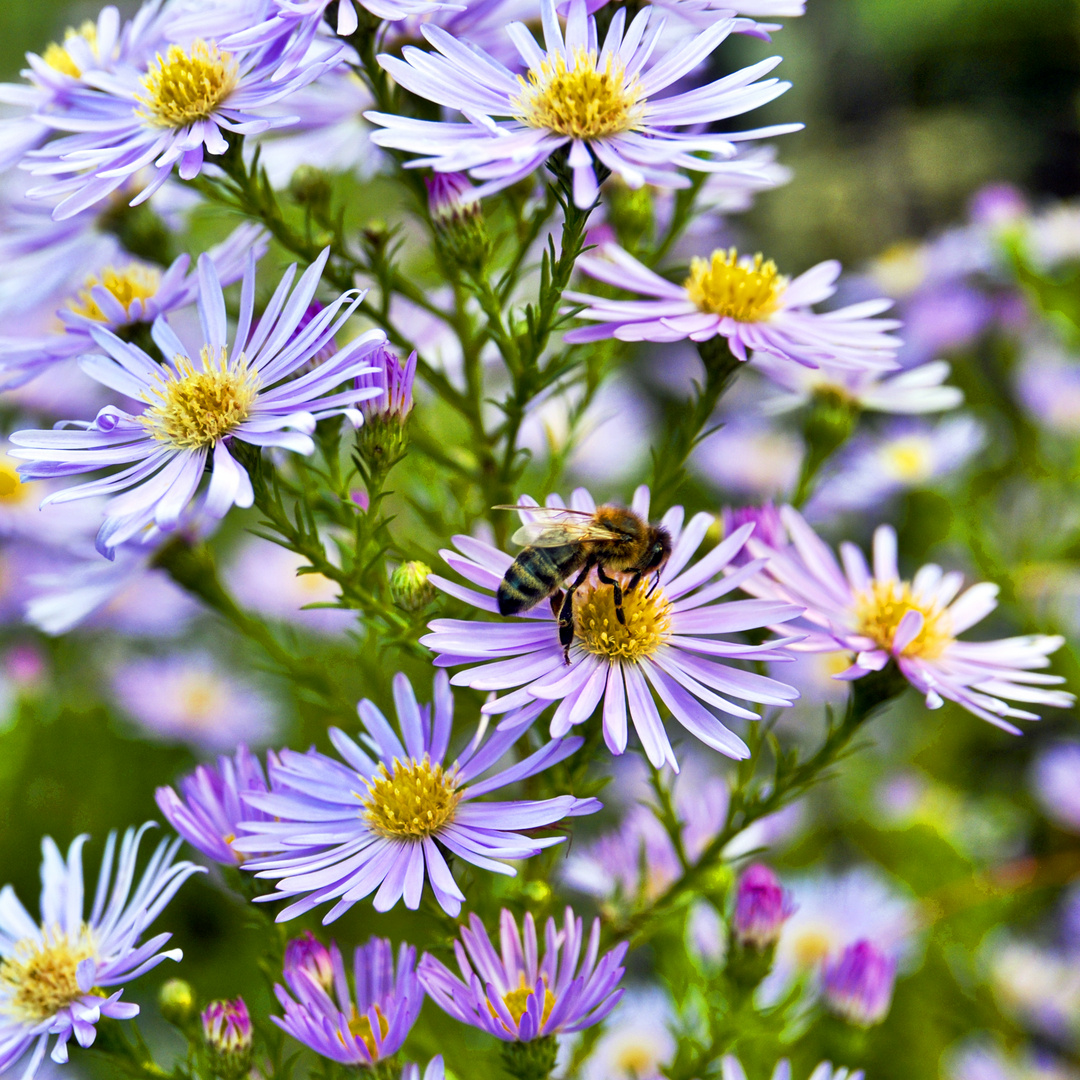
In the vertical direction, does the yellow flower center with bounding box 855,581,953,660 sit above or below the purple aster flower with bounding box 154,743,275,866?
above

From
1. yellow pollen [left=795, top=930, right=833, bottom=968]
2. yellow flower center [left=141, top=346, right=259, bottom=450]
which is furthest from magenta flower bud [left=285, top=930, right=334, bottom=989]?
yellow pollen [left=795, top=930, right=833, bottom=968]

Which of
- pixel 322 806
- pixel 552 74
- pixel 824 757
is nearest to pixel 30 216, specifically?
pixel 552 74

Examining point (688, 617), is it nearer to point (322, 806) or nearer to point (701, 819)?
point (322, 806)

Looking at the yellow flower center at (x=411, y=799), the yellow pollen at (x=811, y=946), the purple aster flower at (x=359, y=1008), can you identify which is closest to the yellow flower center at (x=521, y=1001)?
the purple aster flower at (x=359, y=1008)

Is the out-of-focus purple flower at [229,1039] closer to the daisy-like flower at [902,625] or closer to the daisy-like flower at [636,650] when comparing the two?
the daisy-like flower at [636,650]

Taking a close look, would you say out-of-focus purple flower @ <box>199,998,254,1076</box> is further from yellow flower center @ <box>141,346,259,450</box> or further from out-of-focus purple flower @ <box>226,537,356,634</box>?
out-of-focus purple flower @ <box>226,537,356,634</box>

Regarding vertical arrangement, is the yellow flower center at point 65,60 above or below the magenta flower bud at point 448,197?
above
